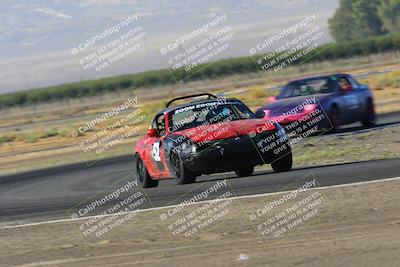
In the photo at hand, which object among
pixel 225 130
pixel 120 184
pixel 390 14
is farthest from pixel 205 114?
pixel 390 14

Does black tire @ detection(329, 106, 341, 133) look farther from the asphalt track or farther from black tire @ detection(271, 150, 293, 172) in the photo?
black tire @ detection(271, 150, 293, 172)

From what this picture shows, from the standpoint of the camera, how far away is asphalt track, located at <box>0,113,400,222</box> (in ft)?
44.9

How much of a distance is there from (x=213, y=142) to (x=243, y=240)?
4.99 meters

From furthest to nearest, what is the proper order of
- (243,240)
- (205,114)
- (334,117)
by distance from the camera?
(334,117)
(205,114)
(243,240)

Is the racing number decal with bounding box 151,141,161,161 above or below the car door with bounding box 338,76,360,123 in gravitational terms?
above

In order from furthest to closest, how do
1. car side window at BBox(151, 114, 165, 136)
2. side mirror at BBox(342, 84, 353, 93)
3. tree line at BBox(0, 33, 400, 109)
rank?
1. tree line at BBox(0, 33, 400, 109)
2. side mirror at BBox(342, 84, 353, 93)
3. car side window at BBox(151, 114, 165, 136)

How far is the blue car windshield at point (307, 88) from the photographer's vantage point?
22.6 metres

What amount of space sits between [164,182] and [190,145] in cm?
322

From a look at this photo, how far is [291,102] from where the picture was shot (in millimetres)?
21688

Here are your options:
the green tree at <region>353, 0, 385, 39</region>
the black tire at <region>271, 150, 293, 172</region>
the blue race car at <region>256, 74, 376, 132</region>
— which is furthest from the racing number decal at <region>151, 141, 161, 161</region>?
the green tree at <region>353, 0, 385, 39</region>

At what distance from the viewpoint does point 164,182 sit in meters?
17.3

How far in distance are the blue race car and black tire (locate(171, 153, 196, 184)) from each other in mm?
6744

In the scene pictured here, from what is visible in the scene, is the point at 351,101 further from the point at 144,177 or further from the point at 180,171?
the point at 180,171

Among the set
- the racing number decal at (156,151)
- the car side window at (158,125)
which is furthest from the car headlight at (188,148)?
the car side window at (158,125)
